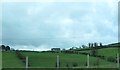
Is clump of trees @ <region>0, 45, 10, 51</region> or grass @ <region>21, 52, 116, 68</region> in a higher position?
clump of trees @ <region>0, 45, 10, 51</region>

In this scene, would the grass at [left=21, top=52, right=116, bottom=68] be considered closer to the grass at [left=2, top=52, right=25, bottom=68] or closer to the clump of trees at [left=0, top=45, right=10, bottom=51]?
the grass at [left=2, top=52, right=25, bottom=68]

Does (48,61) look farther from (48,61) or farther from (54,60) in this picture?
(54,60)

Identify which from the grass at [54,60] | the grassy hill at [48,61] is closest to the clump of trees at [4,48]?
the grassy hill at [48,61]

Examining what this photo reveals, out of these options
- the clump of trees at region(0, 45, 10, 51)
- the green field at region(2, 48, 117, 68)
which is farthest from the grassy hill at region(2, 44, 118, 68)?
the clump of trees at region(0, 45, 10, 51)

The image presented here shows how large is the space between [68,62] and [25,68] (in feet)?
16.2

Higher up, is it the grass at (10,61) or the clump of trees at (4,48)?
the clump of trees at (4,48)

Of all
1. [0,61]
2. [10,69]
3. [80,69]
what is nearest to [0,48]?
[0,61]

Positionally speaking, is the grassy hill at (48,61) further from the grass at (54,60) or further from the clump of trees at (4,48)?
the clump of trees at (4,48)

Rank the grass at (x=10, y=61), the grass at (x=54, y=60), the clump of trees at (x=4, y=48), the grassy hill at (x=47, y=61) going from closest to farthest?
1. the grass at (x=10, y=61)
2. the grassy hill at (x=47, y=61)
3. the grass at (x=54, y=60)
4. the clump of trees at (x=4, y=48)

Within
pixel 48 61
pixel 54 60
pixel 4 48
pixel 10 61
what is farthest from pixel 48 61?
pixel 4 48

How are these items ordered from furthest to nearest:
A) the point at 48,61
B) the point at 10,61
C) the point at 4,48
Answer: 1. the point at 4,48
2. the point at 10,61
3. the point at 48,61

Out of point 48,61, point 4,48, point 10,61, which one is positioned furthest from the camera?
point 4,48

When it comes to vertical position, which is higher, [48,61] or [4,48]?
[4,48]

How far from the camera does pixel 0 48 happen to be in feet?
106
